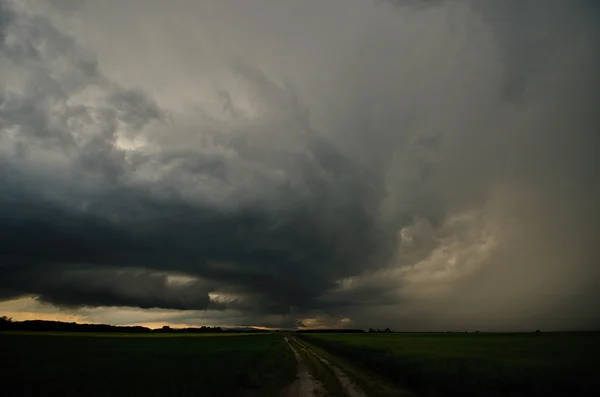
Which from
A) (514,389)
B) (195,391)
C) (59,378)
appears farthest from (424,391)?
(59,378)

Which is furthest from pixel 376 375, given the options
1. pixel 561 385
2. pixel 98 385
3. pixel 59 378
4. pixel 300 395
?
pixel 59 378

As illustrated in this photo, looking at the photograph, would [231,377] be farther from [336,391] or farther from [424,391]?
[424,391]

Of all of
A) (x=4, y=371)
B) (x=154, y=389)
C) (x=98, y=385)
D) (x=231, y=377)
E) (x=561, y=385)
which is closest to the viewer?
(x=561, y=385)

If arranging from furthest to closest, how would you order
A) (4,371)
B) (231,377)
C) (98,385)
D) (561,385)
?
(4,371)
(231,377)
(98,385)
(561,385)

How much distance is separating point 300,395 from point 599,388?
1768 centimetres

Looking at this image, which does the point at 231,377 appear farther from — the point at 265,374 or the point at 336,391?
the point at 336,391

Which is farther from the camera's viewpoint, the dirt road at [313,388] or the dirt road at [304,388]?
the dirt road at [304,388]

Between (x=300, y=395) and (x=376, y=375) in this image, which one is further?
(x=376, y=375)

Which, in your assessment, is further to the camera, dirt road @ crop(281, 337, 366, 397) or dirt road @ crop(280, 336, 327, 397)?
dirt road @ crop(280, 336, 327, 397)

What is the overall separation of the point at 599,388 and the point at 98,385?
112 feet

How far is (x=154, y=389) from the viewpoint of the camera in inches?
1040

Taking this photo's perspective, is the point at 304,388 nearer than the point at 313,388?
No

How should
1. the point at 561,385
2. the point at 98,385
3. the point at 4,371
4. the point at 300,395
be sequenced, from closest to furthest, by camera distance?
the point at 561,385 < the point at 300,395 < the point at 98,385 < the point at 4,371

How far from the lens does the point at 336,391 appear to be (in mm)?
24906
